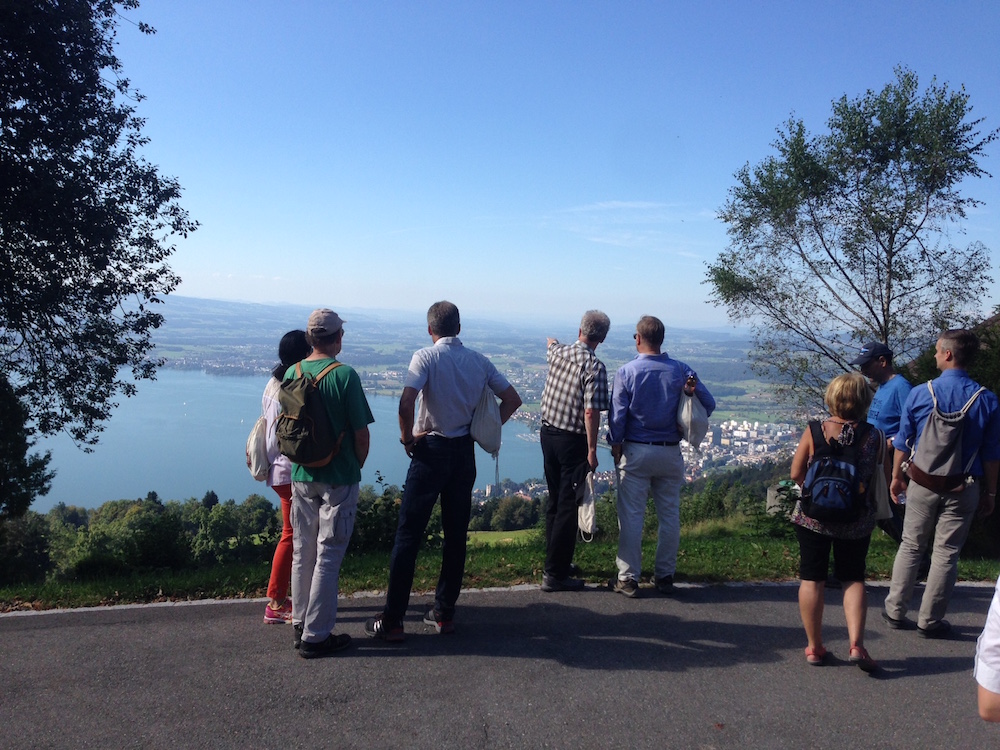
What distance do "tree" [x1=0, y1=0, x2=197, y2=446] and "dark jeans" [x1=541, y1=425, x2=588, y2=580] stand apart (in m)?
8.17

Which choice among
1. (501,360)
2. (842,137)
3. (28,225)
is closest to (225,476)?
(501,360)

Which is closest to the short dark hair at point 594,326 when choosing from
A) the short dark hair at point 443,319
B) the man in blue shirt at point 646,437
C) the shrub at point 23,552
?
the man in blue shirt at point 646,437

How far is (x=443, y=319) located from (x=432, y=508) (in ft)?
4.07

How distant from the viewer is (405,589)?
4289 mm

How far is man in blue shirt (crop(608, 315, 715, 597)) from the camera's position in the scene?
5.14m

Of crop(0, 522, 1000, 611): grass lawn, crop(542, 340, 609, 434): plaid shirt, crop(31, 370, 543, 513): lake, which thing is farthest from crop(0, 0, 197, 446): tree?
crop(31, 370, 543, 513): lake

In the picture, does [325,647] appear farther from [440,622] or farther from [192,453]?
[192,453]

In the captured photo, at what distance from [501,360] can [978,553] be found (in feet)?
56.0

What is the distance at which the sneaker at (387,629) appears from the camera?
4.23 metres

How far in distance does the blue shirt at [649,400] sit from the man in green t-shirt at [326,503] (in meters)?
2.04

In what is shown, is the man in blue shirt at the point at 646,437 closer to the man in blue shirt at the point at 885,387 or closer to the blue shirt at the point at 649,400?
the blue shirt at the point at 649,400

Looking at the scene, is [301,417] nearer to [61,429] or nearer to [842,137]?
[61,429]

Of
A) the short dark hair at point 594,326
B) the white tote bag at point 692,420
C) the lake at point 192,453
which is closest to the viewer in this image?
the white tote bag at point 692,420

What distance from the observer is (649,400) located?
5.13 meters
